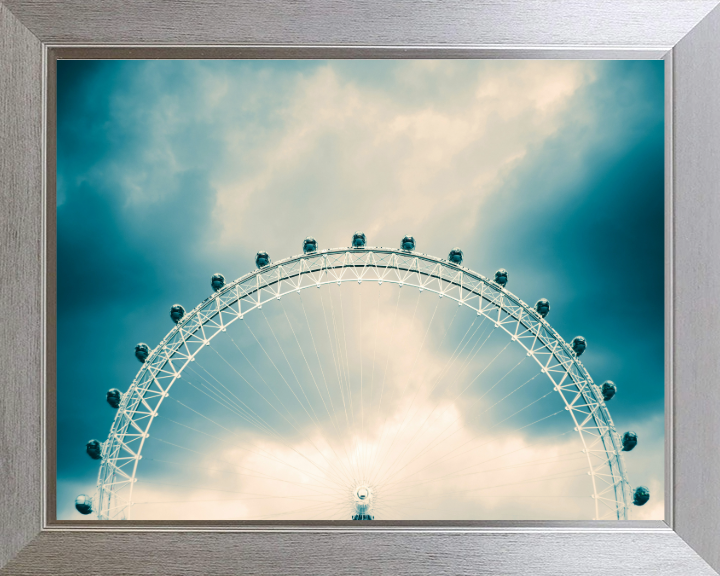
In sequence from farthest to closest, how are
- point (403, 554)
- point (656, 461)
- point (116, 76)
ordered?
point (116, 76) < point (656, 461) < point (403, 554)

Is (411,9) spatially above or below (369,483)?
above

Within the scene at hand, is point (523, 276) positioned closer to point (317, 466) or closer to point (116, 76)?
point (317, 466)

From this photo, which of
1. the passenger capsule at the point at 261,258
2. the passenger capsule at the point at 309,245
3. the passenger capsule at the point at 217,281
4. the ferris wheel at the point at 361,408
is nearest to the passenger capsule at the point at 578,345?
the ferris wheel at the point at 361,408

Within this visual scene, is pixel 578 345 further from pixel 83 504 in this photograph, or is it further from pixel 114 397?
pixel 83 504

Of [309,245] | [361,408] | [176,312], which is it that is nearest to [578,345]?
Answer: [361,408]

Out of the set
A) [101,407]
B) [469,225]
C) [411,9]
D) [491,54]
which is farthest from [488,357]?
[101,407]

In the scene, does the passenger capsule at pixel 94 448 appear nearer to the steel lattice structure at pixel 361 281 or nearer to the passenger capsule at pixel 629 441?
the steel lattice structure at pixel 361 281
